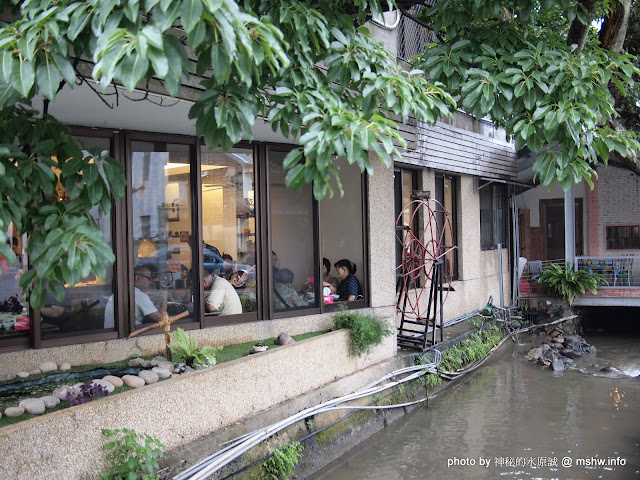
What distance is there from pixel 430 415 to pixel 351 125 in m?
6.37

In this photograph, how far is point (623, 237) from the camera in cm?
1798

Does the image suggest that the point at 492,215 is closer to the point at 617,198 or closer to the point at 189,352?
the point at 617,198

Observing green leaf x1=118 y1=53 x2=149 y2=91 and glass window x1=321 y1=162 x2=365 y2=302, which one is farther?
glass window x1=321 y1=162 x2=365 y2=302

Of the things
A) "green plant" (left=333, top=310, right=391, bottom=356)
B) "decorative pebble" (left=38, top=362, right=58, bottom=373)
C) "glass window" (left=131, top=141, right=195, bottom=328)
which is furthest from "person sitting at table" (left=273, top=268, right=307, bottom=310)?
"decorative pebble" (left=38, top=362, right=58, bottom=373)

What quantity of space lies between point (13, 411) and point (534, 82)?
213 inches

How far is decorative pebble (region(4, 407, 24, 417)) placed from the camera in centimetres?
480

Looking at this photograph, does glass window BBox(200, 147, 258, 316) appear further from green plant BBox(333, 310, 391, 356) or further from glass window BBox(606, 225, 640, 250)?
glass window BBox(606, 225, 640, 250)

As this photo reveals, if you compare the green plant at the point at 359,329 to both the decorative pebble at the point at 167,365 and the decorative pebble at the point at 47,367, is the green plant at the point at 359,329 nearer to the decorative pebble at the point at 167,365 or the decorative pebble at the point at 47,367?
the decorative pebble at the point at 167,365

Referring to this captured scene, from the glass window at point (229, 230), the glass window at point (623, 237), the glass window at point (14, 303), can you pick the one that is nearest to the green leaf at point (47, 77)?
the glass window at point (14, 303)

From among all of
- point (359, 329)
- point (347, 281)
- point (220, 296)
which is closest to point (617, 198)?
point (347, 281)

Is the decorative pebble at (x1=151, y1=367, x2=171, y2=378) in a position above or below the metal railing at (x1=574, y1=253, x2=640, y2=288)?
below

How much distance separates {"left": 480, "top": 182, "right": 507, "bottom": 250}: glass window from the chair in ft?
9.38

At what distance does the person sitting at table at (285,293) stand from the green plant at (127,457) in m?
3.57

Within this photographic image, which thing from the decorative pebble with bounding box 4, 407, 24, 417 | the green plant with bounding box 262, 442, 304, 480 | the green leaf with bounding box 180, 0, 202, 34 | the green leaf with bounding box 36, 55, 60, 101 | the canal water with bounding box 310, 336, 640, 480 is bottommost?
the canal water with bounding box 310, 336, 640, 480
